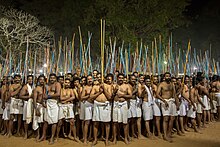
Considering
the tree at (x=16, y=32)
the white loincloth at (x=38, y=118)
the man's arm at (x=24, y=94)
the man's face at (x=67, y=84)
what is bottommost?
the white loincloth at (x=38, y=118)

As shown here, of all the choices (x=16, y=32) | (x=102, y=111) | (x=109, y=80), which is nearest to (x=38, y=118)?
(x=102, y=111)

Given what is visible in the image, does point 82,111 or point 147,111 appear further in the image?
point 147,111

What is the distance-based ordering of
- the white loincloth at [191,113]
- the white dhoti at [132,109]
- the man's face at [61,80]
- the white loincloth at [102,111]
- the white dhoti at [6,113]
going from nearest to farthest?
the white loincloth at [102,111], the white dhoti at [132,109], the man's face at [61,80], the white dhoti at [6,113], the white loincloth at [191,113]

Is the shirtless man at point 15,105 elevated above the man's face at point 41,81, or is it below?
below

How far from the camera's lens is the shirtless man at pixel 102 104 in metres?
5.48

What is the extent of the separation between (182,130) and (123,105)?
197 cm

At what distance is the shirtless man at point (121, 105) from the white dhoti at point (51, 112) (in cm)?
133

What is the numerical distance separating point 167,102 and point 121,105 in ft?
3.76

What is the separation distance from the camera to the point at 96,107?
5566 millimetres

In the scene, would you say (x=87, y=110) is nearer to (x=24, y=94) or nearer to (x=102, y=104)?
(x=102, y=104)

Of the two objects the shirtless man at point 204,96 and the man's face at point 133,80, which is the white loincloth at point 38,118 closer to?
the man's face at point 133,80

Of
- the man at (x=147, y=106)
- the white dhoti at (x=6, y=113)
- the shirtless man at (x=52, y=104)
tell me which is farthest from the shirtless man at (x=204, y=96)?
the white dhoti at (x=6, y=113)

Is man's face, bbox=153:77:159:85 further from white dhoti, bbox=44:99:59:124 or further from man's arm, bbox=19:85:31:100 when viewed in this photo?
man's arm, bbox=19:85:31:100

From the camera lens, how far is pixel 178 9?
52.7ft
